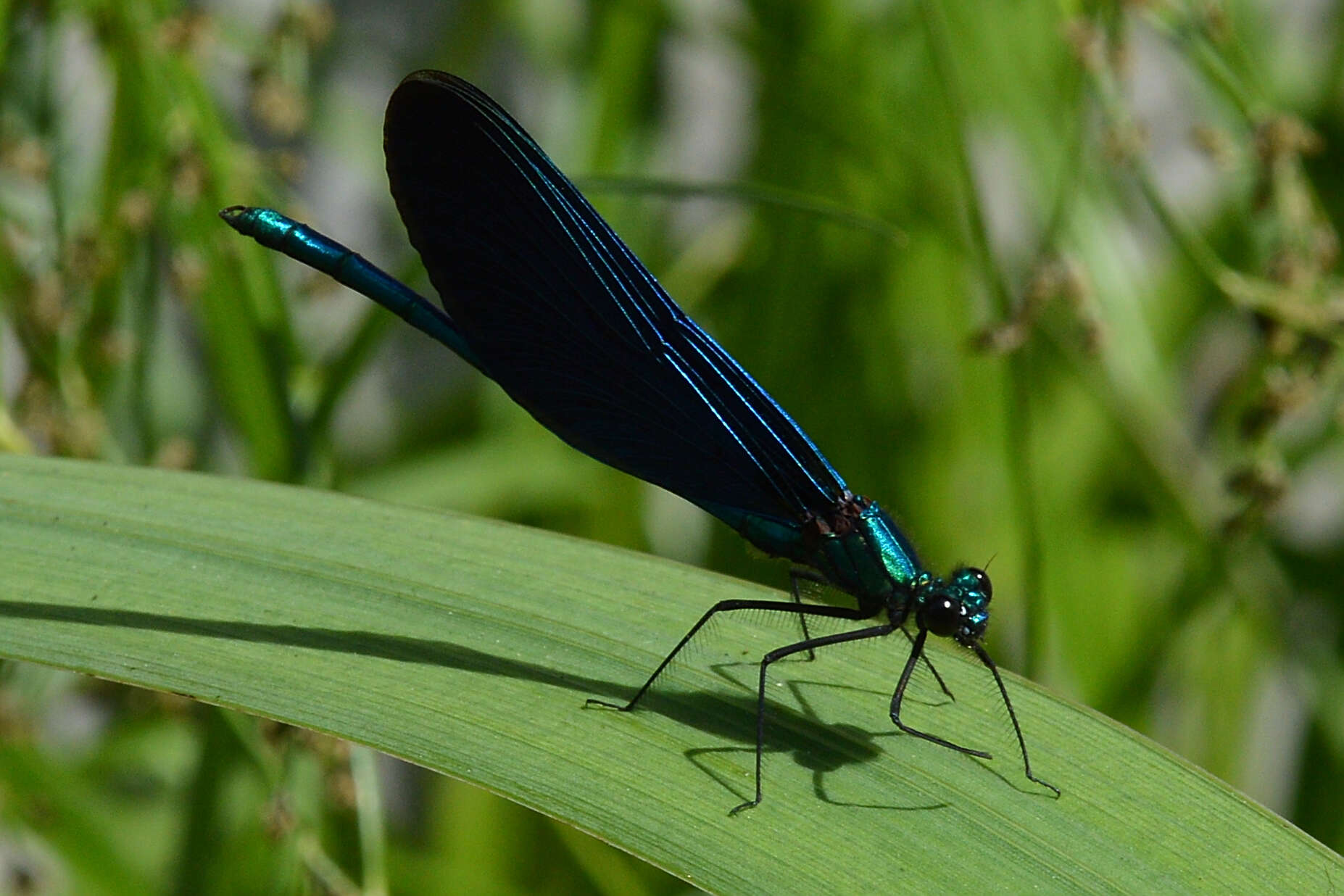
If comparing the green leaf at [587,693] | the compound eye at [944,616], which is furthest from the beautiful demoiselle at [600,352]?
the green leaf at [587,693]

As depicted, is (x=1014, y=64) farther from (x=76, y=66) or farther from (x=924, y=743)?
(x=76, y=66)

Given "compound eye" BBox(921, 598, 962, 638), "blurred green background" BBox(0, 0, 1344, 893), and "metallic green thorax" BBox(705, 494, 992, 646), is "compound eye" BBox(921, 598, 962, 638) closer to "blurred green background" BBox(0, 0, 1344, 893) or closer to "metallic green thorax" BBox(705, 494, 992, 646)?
"metallic green thorax" BBox(705, 494, 992, 646)

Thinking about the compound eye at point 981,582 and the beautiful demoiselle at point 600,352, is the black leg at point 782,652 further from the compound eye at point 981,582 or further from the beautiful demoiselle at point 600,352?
the compound eye at point 981,582

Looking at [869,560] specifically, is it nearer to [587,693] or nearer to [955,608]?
[955,608]

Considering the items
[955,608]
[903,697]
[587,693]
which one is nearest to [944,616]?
[955,608]

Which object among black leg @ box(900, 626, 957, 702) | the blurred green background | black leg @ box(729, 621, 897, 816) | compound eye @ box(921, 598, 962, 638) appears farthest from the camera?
the blurred green background

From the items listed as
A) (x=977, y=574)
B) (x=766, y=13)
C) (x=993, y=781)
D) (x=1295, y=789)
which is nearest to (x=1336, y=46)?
(x=766, y=13)

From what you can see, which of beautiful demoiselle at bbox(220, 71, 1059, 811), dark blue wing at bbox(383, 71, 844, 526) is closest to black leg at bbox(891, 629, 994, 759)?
beautiful demoiselle at bbox(220, 71, 1059, 811)

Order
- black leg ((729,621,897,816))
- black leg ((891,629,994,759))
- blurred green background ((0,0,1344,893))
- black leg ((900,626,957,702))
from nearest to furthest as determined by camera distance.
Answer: black leg ((729,621,897,816)) < black leg ((891,629,994,759)) < black leg ((900,626,957,702)) < blurred green background ((0,0,1344,893))

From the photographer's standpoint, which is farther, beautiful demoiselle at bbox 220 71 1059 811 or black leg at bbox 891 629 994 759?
beautiful demoiselle at bbox 220 71 1059 811
